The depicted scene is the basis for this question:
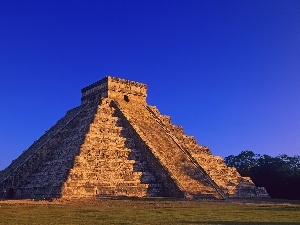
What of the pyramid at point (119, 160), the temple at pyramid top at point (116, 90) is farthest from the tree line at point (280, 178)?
the temple at pyramid top at point (116, 90)

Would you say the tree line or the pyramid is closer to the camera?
the pyramid

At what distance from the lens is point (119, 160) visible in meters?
24.2

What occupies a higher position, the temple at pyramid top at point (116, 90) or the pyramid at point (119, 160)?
A: the temple at pyramid top at point (116, 90)

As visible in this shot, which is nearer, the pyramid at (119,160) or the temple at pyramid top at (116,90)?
the pyramid at (119,160)

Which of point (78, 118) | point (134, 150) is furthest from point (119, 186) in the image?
point (78, 118)

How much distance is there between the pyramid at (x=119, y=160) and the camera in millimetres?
22359

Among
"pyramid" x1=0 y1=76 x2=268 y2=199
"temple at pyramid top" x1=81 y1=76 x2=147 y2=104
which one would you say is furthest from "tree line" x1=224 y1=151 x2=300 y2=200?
"temple at pyramid top" x1=81 y1=76 x2=147 y2=104

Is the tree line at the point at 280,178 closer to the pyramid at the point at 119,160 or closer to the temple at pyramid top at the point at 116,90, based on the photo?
the pyramid at the point at 119,160

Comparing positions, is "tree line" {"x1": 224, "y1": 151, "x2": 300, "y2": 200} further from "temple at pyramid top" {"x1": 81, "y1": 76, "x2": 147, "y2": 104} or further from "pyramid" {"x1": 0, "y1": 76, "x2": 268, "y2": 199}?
"temple at pyramid top" {"x1": 81, "y1": 76, "x2": 147, "y2": 104}

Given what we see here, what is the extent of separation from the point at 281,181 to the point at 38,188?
2038cm

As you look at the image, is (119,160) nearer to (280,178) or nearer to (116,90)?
(116,90)

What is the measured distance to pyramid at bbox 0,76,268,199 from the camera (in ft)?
73.4

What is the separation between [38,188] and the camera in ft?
76.6

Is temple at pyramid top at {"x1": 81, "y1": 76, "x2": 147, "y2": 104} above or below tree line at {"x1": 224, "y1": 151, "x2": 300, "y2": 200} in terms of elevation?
above
